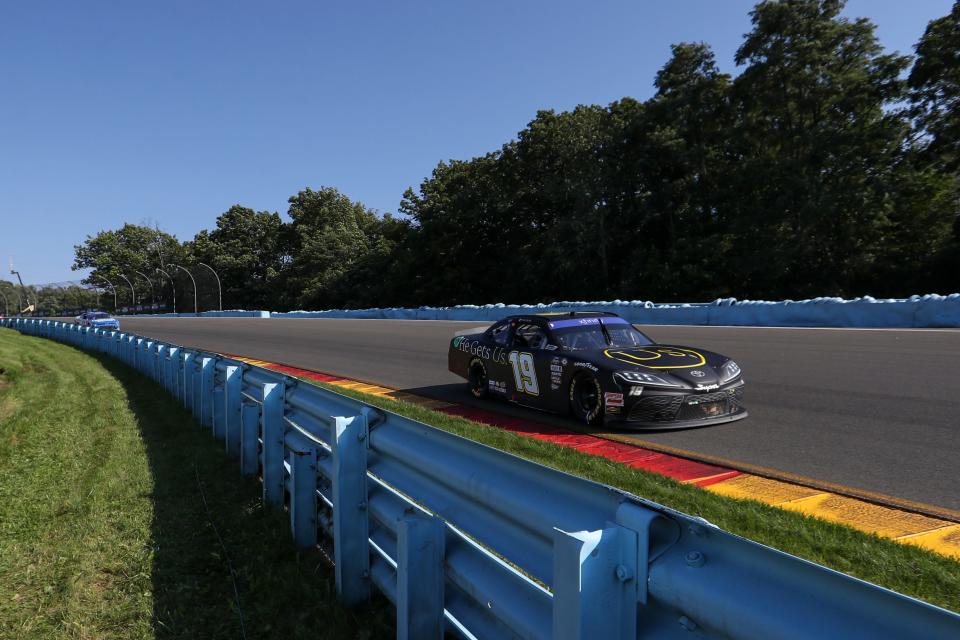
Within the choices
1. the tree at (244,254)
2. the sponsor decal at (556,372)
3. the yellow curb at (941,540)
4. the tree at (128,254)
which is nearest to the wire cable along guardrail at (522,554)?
the yellow curb at (941,540)

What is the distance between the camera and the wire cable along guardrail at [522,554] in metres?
1.25

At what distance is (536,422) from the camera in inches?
299

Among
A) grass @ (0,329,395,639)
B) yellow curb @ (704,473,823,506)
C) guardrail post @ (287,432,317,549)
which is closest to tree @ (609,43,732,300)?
yellow curb @ (704,473,823,506)

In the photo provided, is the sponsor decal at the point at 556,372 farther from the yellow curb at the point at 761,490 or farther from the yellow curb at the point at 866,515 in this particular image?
the yellow curb at the point at 866,515

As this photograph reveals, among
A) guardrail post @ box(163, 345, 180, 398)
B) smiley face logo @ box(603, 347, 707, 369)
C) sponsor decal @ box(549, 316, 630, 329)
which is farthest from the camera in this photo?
guardrail post @ box(163, 345, 180, 398)

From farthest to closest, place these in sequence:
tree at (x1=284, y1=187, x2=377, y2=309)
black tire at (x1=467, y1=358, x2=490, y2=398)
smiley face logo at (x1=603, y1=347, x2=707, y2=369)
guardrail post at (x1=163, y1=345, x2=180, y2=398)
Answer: tree at (x1=284, y1=187, x2=377, y2=309) < guardrail post at (x1=163, y1=345, x2=180, y2=398) < black tire at (x1=467, y1=358, x2=490, y2=398) < smiley face logo at (x1=603, y1=347, x2=707, y2=369)

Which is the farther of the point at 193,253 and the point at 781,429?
the point at 193,253

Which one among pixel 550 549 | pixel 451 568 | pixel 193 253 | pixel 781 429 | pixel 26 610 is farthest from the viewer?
pixel 193 253

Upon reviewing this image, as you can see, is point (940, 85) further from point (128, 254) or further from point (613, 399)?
point (128, 254)

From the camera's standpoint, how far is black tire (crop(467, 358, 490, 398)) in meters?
9.11

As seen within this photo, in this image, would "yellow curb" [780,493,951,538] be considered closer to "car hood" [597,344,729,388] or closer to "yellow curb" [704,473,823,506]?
"yellow curb" [704,473,823,506]

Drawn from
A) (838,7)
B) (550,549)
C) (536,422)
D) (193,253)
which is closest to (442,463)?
(550,549)

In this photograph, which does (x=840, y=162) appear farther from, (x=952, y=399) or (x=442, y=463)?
(x=442, y=463)

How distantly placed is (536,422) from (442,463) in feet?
16.6
